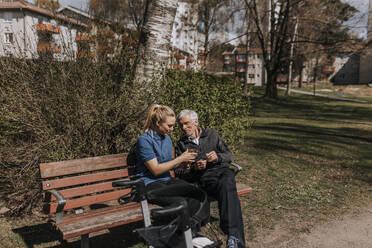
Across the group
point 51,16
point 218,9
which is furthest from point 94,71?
point 218,9

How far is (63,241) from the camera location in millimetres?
3986

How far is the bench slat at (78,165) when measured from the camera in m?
3.42

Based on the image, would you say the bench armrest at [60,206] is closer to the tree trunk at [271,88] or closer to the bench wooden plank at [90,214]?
the bench wooden plank at [90,214]

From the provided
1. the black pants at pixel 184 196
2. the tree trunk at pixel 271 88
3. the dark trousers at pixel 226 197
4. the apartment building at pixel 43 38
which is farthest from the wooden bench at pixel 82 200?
the tree trunk at pixel 271 88

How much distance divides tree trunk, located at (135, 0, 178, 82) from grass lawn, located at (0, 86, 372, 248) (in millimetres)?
2543

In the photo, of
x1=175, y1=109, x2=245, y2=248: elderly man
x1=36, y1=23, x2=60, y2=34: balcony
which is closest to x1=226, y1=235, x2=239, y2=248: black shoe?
x1=175, y1=109, x2=245, y2=248: elderly man

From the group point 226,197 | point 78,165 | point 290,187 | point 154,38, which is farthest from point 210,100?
point 78,165

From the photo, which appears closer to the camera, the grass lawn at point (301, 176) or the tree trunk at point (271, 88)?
the grass lawn at point (301, 176)

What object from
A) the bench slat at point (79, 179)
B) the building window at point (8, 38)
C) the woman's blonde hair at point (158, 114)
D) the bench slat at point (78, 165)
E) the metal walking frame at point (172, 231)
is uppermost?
the building window at point (8, 38)

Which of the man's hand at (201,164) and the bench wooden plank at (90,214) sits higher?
the man's hand at (201,164)

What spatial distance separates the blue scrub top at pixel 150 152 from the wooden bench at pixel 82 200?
0.32 metres

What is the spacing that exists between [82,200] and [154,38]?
317 cm

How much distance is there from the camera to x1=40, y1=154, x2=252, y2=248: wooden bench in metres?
3.05

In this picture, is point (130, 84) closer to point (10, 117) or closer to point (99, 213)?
point (10, 117)
